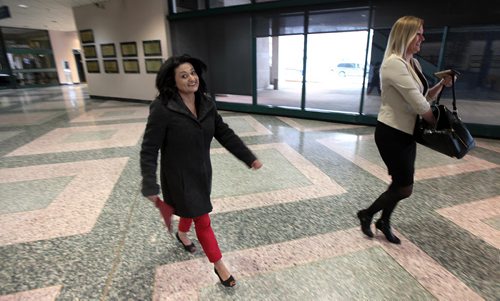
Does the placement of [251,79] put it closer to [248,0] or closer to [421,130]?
[248,0]

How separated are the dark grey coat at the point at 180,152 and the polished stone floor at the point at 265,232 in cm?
62

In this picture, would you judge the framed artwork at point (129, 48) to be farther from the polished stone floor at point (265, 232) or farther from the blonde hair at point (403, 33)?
the blonde hair at point (403, 33)

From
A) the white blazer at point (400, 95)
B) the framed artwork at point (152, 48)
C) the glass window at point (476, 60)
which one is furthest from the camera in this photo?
the framed artwork at point (152, 48)

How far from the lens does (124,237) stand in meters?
2.20

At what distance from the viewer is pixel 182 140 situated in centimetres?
140

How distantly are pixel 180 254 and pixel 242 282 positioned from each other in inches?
21.1

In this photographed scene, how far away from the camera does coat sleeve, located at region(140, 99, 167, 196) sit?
137 centimetres

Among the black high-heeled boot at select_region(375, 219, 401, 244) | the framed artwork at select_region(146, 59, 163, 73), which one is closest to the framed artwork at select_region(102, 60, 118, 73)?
the framed artwork at select_region(146, 59, 163, 73)

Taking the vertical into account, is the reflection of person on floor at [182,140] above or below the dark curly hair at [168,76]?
below

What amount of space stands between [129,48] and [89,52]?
227 cm

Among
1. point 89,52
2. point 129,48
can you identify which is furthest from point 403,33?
point 89,52

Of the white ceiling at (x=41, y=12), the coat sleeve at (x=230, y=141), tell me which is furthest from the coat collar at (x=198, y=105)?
the white ceiling at (x=41, y=12)

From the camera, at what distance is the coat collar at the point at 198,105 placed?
138 cm

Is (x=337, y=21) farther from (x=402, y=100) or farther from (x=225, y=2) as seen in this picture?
(x=402, y=100)
